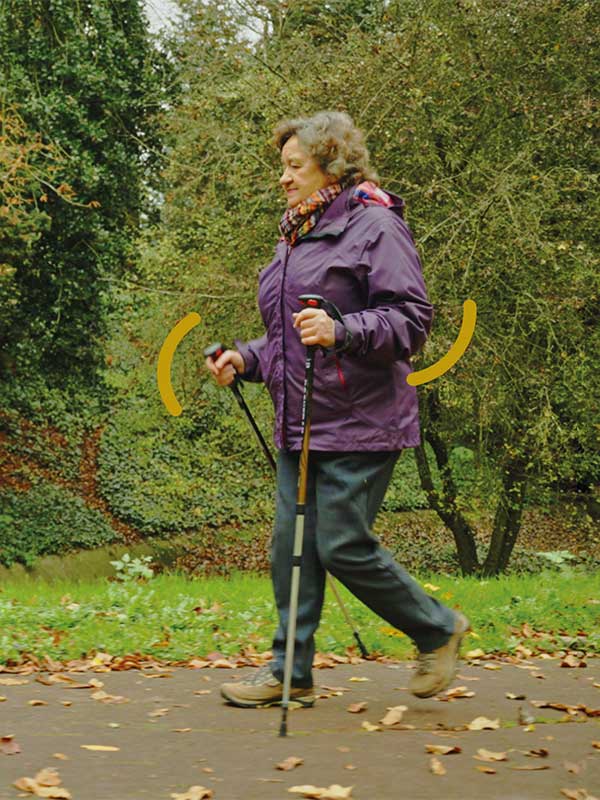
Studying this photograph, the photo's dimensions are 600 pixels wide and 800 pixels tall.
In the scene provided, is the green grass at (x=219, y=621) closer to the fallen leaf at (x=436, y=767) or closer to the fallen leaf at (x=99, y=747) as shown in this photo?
the fallen leaf at (x=99, y=747)

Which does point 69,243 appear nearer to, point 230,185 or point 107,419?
point 107,419

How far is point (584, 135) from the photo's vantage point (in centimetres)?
1105

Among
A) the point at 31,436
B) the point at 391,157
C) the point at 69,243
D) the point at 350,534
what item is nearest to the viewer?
the point at 350,534

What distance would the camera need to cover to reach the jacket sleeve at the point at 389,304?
389 centimetres

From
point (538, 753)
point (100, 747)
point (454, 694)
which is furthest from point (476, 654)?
point (100, 747)

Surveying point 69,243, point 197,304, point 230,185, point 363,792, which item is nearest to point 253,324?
point 197,304

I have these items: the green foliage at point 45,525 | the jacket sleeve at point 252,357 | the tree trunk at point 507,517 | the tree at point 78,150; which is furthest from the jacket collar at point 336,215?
the green foliage at point 45,525

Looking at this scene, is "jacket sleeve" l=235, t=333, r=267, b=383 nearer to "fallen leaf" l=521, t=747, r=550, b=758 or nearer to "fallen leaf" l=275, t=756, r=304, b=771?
"fallen leaf" l=275, t=756, r=304, b=771

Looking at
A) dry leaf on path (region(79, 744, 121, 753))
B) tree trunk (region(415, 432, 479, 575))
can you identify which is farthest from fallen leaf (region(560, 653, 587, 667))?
tree trunk (region(415, 432, 479, 575))

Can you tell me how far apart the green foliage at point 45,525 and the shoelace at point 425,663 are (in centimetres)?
1500

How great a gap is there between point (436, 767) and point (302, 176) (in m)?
2.20

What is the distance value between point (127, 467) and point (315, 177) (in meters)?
16.9

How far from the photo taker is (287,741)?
3664mm

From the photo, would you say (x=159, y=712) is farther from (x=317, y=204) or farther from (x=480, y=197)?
(x=480, y=197)
